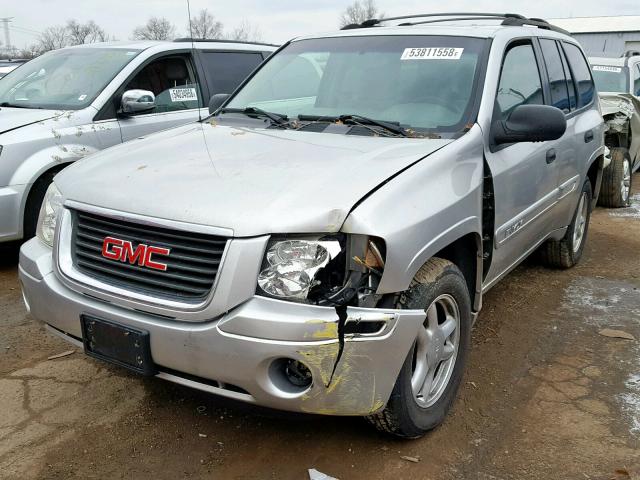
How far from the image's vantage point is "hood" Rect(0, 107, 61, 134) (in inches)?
196

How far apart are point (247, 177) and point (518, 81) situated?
198 centimetres

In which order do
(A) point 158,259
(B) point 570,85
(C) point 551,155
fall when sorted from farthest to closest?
(B) point 570,85, (C) point 551,155, (A) point 158,259

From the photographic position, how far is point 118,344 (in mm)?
2473

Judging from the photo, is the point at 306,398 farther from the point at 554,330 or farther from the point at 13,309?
the point at 13,309

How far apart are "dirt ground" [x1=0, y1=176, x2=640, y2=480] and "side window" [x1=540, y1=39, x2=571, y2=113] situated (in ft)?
5.11

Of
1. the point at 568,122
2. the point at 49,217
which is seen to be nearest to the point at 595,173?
the point at 568,122

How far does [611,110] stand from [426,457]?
21.0 ft

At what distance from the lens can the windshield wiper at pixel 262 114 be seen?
138 inches

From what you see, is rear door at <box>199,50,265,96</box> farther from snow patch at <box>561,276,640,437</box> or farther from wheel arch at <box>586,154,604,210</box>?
snow patch at <box>561,276,640,437</box>

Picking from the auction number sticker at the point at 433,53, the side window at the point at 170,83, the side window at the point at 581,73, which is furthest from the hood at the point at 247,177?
the side window at the point at 170,83

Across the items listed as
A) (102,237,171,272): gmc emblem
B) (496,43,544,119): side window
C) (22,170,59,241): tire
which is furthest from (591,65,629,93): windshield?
(102,237,171,272): gmc emblem

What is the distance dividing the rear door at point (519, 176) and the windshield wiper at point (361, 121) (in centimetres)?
45

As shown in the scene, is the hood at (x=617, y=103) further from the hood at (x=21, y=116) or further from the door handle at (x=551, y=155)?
the hood at (x=21, y=116)

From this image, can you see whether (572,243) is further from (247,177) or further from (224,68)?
(224,68)
